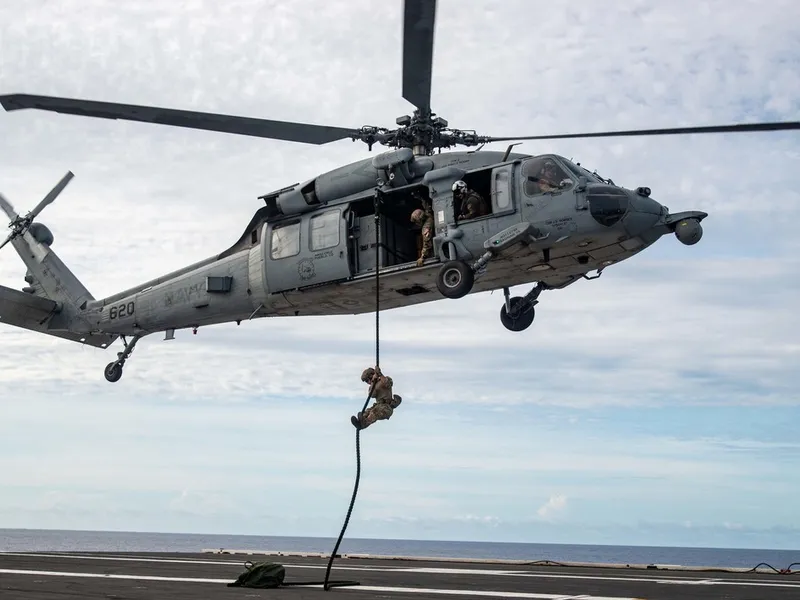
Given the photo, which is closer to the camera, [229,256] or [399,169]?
[399,169]

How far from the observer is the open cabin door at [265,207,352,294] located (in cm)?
1900

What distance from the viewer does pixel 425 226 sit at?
1836 centimetres

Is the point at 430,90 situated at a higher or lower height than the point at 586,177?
higher

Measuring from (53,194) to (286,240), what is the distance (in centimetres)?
961

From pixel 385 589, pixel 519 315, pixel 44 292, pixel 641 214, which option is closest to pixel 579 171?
pixel 641 214

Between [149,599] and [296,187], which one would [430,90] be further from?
[149,599]

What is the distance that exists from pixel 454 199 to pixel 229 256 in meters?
6.04

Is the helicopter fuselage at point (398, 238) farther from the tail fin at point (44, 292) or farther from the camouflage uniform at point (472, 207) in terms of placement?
the tail fin at point (44, 292)

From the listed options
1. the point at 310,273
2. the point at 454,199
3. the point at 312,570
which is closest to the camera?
the point at 312,570

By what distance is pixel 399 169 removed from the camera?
18.6 meters

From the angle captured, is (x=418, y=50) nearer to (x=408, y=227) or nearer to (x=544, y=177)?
(x=544, y=177)

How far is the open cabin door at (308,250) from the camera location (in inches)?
748

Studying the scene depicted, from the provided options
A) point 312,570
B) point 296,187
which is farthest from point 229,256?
point 312,570

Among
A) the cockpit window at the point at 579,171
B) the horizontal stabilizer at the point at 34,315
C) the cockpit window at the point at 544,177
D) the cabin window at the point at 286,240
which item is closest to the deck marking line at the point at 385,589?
the cabin window at the point at 286,240
